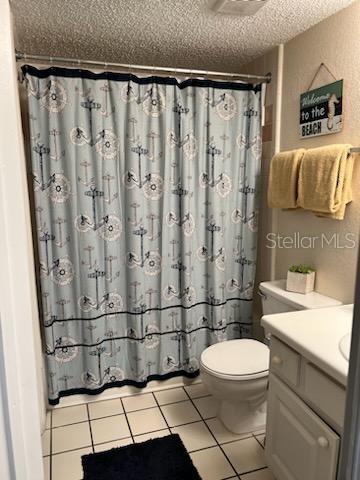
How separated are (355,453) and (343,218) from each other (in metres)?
1.43

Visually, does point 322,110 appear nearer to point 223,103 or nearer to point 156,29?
point 223,103

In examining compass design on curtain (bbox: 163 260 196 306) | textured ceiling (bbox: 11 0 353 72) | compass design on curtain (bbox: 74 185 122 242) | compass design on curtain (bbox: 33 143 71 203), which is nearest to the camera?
textured ceiling (bbox: 11 0 353 72)

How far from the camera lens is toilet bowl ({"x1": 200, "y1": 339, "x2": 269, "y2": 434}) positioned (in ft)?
5.77

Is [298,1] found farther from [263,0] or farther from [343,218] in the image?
[343,218]

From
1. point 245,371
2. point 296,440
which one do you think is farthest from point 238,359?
point 296,440

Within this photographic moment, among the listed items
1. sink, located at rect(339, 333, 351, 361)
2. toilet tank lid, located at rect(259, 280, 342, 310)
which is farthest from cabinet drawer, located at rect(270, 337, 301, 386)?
toilet tank lid, located at rect(259, 280, 342, 310)

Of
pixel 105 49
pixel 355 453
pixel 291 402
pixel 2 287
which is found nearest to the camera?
pixel 355 453

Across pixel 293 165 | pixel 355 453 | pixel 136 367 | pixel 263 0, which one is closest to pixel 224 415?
pixel 136 367

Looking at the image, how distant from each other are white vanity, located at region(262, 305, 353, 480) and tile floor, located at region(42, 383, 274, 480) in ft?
0.89

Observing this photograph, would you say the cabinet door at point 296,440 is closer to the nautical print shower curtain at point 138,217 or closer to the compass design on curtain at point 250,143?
the nautical print shower curtain at point 138,217

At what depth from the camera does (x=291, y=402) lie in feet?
4.49

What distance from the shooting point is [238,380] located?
1740 mm

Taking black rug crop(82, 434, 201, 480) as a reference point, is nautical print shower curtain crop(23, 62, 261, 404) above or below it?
above

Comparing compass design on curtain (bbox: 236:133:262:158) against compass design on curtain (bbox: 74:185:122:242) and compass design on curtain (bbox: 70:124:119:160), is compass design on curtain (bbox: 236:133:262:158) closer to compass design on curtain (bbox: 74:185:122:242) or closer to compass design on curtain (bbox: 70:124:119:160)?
compass design on curtain (bbox: 70:124:119:160)
